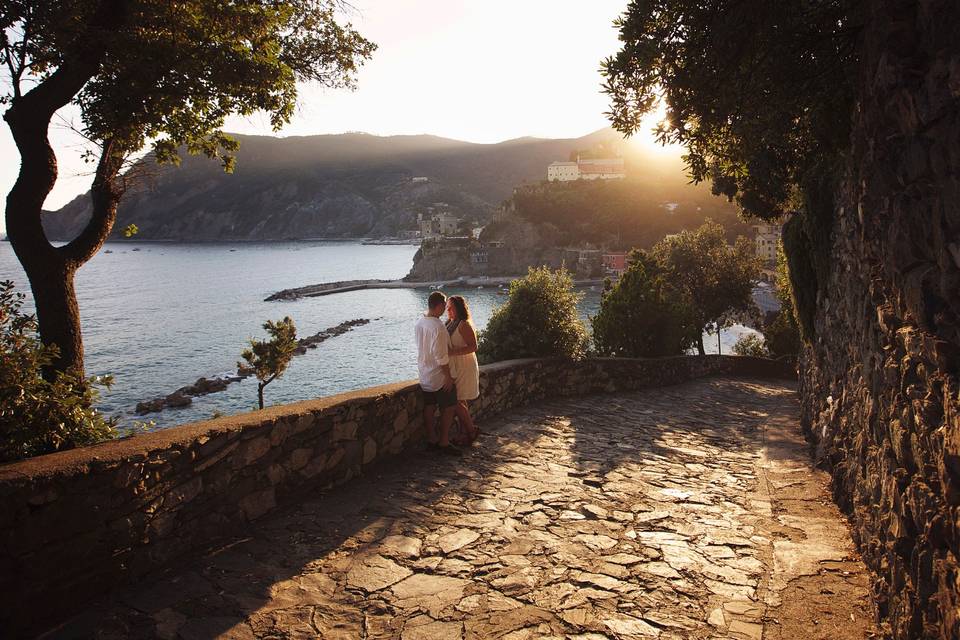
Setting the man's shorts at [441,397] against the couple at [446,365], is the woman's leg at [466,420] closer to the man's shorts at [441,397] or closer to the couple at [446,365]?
the couple at [446,365]

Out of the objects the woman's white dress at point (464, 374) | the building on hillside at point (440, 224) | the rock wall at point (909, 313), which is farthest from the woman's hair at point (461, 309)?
the building on hillside at point (440, 224)

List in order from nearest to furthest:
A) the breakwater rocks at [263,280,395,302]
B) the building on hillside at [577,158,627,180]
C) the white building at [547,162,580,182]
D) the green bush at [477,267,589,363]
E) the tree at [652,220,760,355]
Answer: the green bush at [477,267,589,363] → the tree at [652,220,760,355] → the breakwater rocks at [263,280,395,302] → the building on hillside at [577,158,627,180] → the white building at [547,162,580,182]

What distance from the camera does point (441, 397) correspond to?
6895 millimetres

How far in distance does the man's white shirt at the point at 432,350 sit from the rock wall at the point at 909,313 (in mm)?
3893

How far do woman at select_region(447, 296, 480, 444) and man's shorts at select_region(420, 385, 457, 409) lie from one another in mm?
188

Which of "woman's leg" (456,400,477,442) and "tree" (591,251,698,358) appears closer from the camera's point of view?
"woman's leg" (456,400,477,442)

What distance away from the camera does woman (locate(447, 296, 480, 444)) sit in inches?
274

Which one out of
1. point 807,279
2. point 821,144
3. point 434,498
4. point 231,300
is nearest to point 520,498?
point 434,498

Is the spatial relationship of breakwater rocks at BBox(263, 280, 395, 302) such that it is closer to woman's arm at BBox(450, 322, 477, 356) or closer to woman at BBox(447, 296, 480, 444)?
woman at BBox(447, 296, 480, 444)

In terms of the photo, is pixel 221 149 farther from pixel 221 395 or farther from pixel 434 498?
pixel 221 395

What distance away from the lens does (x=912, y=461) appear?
3.24 meters

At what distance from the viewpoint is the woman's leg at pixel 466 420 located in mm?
7333

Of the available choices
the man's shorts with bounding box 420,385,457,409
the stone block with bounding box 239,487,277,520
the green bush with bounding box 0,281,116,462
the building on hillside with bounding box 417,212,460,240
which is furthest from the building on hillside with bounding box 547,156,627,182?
the green bush with bounding box 0,281,116,462

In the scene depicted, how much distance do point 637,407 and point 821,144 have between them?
6.71 metres
